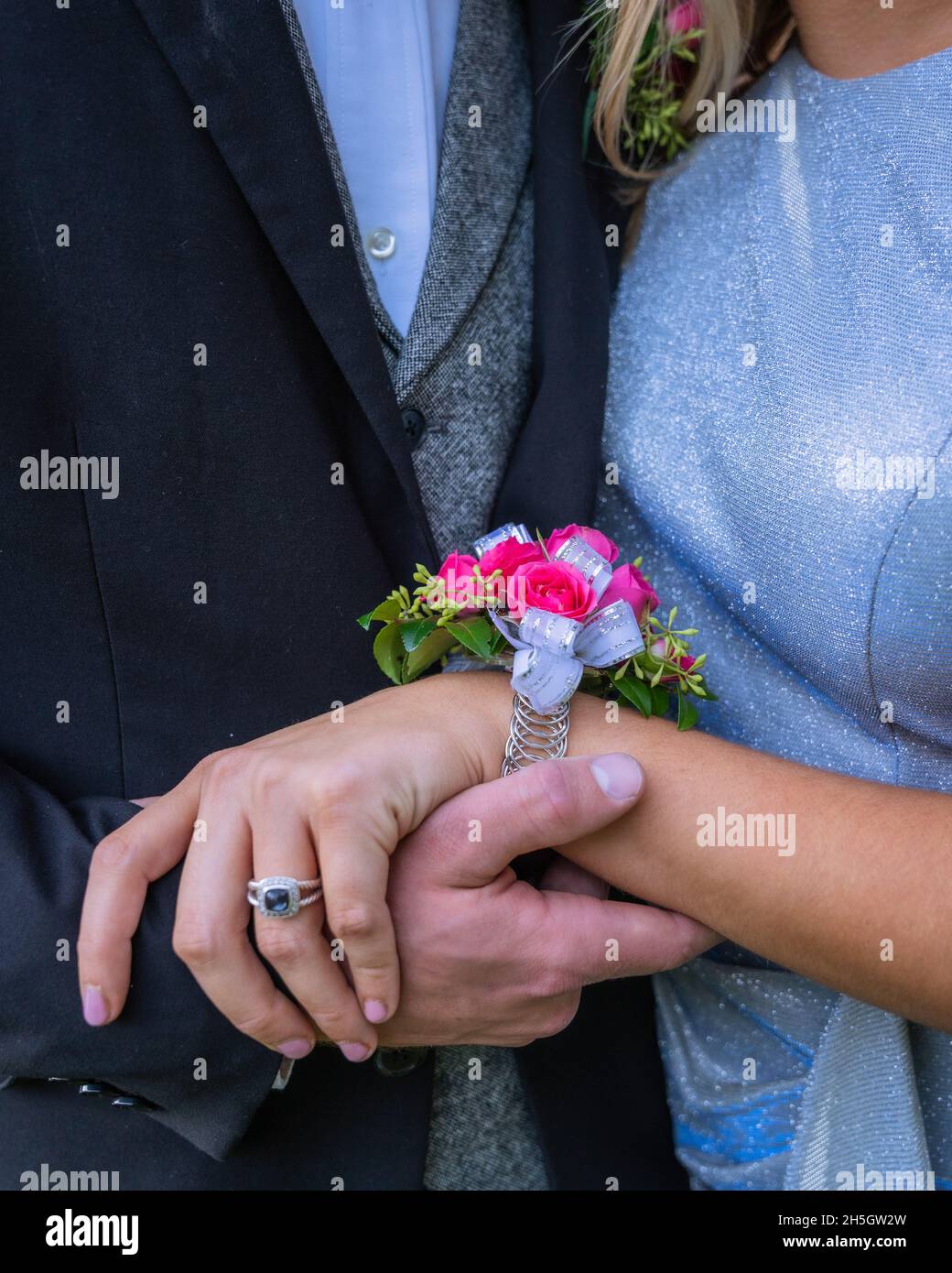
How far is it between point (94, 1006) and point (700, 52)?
4.24ft

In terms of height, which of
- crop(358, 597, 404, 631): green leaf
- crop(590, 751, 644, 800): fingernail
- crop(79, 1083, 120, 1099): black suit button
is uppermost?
crop(358, 597, 404, 631): green leaf

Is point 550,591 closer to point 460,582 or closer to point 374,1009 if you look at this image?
point 460,582

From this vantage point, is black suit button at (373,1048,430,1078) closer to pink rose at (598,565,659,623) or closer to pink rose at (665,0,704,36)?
pink rose at (598,565,659,623)

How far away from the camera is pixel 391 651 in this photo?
1126 millimetres

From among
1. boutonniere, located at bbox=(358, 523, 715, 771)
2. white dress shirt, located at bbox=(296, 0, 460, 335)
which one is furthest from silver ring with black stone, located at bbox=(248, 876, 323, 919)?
white dress shirt, located at bbox=(296, 0, 460, 335)

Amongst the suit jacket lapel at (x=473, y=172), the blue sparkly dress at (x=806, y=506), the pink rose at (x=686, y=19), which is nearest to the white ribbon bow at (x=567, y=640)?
the blue sparkly dress at (x=806, y=506)

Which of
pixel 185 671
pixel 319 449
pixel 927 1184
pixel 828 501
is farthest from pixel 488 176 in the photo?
pixel 927 1184

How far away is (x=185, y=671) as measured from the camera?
45.8 inches

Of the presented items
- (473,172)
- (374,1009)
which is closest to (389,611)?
(374,1009)

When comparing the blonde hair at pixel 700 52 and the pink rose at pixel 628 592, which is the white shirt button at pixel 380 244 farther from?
the pink rose at pixel 628 592

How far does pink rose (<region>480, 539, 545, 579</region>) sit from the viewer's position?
1.07 meters

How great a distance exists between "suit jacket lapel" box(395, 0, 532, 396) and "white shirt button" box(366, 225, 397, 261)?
1.8 inches

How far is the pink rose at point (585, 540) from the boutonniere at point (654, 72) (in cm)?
57
